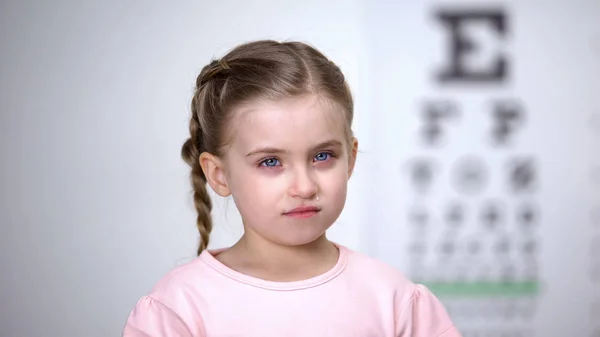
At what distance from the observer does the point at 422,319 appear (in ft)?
4.91

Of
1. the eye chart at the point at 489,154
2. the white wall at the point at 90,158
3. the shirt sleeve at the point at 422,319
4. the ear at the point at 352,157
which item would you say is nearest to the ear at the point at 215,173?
the ear at the point at 352,157

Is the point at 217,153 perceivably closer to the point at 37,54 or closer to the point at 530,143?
the point at 37,54

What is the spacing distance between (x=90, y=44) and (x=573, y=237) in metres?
2.16

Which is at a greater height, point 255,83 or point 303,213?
point 255,83

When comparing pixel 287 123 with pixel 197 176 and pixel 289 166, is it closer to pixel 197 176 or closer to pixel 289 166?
pixel 289 166

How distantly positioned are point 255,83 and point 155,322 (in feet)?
1.48

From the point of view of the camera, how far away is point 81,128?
309 cm

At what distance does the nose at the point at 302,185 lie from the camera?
1.34m

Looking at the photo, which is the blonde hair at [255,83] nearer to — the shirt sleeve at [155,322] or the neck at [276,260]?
the neck at [276,260]

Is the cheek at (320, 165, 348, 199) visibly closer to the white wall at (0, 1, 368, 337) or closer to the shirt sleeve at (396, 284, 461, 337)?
the shirt sleeve at (396, 284, 461, 337)

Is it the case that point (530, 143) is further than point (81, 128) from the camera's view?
Yes

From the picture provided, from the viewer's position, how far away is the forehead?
135 centimetres

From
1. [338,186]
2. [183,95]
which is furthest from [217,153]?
[183,95]

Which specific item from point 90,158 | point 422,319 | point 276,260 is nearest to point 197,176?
point 276,260
